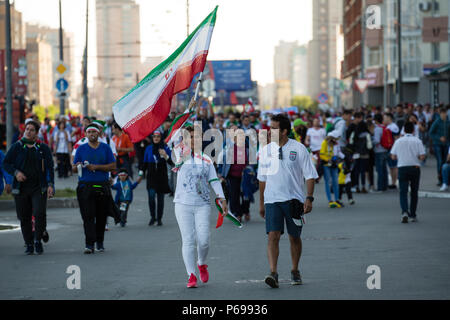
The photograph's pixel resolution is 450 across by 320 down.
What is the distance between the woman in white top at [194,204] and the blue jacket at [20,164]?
11.4ft

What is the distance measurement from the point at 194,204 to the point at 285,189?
97cm

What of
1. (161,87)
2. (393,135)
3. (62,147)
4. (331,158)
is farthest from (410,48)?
(161,87)

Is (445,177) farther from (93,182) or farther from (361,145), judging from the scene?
(93,182)

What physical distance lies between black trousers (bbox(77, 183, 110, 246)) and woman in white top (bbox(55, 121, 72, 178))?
1615 cm

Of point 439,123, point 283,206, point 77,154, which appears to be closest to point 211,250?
point 77,154

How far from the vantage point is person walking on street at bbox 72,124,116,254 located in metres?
12.4

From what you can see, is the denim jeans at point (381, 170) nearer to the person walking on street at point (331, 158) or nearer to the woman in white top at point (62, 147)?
the person walking on street at point (331, 158)

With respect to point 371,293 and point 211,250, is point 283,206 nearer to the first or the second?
point 371,293

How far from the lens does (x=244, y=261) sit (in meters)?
11.0

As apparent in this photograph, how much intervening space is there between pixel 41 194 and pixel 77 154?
29.4 inches

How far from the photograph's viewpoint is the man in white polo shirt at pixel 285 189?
30.1ft

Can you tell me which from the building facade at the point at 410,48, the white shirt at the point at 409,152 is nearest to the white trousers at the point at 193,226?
the white shirt at the point at 409,152

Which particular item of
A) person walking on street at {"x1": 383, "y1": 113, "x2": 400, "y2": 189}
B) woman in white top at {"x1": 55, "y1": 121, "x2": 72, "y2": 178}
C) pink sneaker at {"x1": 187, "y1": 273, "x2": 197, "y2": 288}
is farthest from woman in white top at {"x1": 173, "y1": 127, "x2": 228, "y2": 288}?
woman in white top at {"x1": 55, "y1": 121, "x2": 72, "y2": 178}

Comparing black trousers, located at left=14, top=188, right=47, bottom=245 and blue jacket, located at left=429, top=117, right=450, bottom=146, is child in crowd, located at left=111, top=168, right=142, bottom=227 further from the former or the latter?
blue jacket, located at left=429, top=117, right=450, bottom=146
